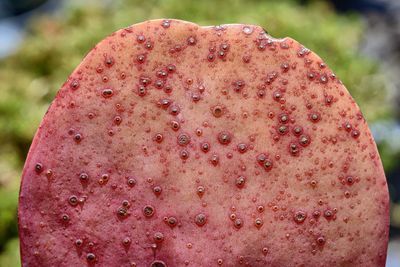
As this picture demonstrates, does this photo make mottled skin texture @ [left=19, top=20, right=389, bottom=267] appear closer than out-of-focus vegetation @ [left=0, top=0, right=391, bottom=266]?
Yes

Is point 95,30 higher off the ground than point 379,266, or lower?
higher

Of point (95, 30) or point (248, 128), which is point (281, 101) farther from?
point (95, 30)

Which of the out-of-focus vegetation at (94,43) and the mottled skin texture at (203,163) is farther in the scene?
the out-of-focus vegetation at (94,43)

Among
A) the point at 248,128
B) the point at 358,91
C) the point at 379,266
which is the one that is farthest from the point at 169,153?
the point at 358,91

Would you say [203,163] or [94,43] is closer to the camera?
[203,163]
